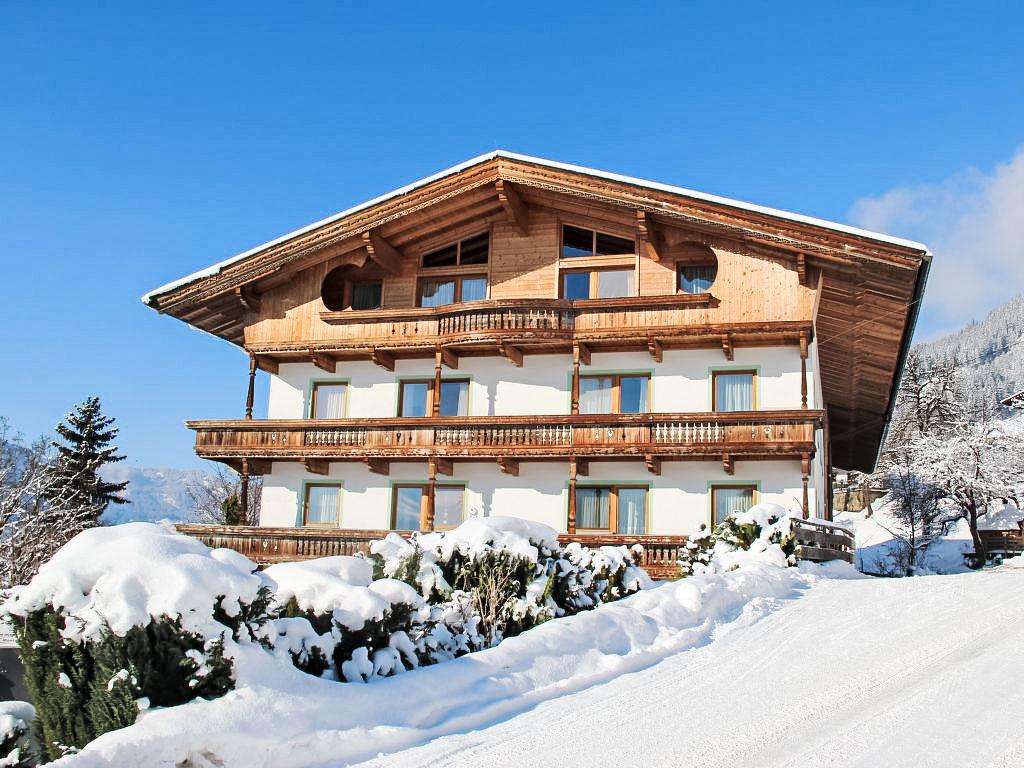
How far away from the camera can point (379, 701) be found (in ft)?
23.4

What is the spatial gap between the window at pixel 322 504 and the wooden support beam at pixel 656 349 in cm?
972

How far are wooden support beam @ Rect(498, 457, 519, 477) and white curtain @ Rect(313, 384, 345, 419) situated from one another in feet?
17.9

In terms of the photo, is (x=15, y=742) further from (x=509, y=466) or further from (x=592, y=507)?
(x=592, y=507)

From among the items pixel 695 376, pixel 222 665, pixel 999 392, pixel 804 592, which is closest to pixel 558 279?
pixel 695 376

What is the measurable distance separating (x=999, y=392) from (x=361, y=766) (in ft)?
433

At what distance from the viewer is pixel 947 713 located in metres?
7.38

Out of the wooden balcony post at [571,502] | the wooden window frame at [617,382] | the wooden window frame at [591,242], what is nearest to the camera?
the wooden balcony post at [571,502]

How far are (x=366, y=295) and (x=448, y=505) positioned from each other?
6838 mm

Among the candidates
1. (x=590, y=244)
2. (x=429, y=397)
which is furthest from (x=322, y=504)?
(x=590, y=244)

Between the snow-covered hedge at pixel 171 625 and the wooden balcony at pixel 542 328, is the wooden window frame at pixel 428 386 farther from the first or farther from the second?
the snow-covered hedge at pixel 171 625

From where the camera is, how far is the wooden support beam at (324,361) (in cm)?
2756

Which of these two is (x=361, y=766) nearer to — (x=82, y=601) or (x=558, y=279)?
(x=82, y=601)

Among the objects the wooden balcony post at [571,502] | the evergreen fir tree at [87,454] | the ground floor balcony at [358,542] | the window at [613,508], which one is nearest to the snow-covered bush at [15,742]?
the ground floor balcony at [358,542]

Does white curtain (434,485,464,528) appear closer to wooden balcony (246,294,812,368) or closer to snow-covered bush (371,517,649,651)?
wooden balcony (246,294,812,368)
